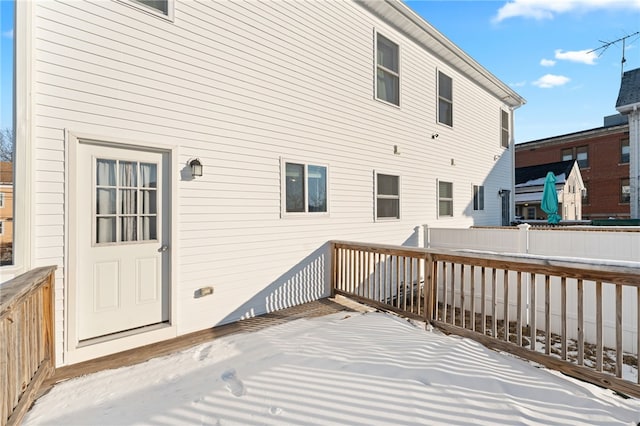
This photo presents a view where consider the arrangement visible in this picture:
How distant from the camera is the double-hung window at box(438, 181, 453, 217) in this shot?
304 inches

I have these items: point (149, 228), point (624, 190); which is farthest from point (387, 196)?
point (624, 190)

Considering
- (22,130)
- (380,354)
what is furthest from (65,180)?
(380,354)

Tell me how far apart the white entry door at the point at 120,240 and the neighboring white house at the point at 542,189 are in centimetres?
1710

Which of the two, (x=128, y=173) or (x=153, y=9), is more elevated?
(x=153, y=9)

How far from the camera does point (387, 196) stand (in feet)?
20.5

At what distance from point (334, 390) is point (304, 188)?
3.08 meters

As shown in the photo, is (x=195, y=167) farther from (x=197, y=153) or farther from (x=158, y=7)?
(x=158, y=7)

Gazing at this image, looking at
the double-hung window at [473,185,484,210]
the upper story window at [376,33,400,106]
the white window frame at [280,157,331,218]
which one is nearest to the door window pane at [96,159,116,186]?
the white window frame at [280,157,331,218]

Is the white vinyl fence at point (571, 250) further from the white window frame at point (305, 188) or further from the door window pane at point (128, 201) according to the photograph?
the door window pane at point (128, 201)

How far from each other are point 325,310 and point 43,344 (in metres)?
3.13

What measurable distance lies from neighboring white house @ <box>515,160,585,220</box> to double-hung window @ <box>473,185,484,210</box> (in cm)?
794

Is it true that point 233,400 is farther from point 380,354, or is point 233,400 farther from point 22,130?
point 22,130

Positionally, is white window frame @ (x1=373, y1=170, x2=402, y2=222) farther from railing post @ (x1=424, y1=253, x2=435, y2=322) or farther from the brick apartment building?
the brick apartment building

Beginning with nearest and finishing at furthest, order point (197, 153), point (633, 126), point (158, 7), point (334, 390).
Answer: point (334, 390) < point (158, 7) < point (197, 153) < point (633, 126)
